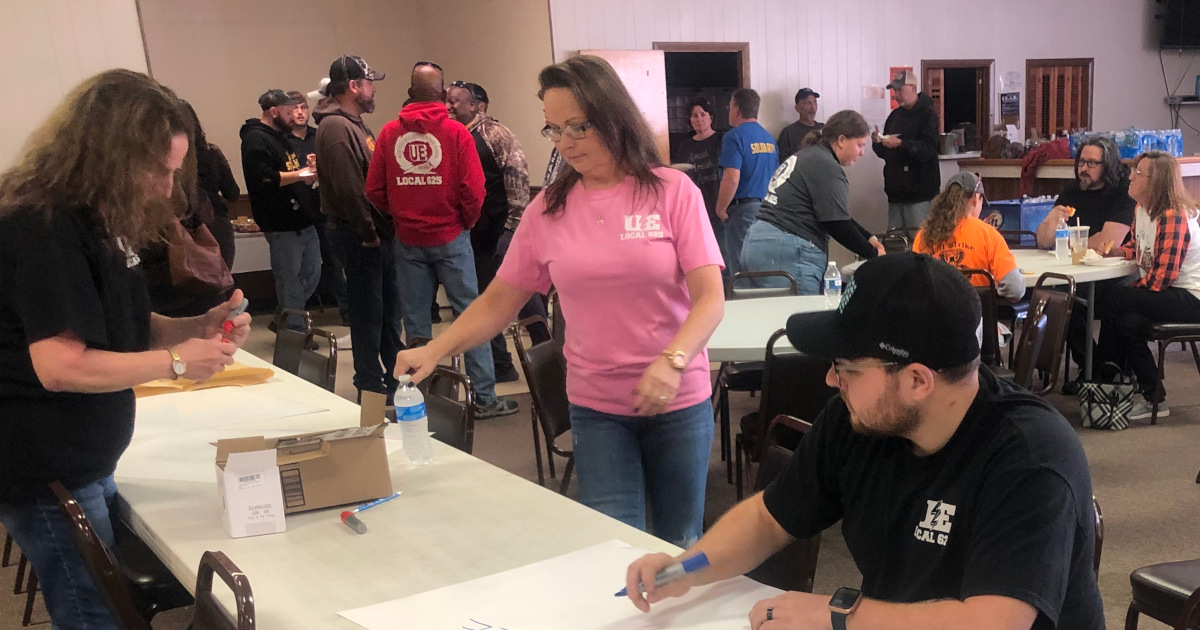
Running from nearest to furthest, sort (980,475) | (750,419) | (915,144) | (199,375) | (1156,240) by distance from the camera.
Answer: (980,475) → (199,375) → (750,419) → (1156,240) → (915,144)

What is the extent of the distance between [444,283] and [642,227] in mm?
3043

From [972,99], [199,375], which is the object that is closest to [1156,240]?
[199,375]

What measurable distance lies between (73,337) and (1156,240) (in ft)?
15.0

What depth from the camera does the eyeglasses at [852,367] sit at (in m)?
1.23

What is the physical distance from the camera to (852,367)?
4.17 feet

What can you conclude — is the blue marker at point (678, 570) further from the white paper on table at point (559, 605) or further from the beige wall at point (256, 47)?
the beige wall at point (256, 47)

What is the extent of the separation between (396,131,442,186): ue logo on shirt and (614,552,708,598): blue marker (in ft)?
11.6

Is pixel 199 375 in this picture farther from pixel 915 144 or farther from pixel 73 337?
pixel 915 144

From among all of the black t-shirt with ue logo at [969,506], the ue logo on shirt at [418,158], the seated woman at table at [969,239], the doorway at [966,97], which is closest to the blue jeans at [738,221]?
the seated woman at table at [969,239]

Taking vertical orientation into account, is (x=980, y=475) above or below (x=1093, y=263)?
above

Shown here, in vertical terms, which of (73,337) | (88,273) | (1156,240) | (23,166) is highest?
(23,166)

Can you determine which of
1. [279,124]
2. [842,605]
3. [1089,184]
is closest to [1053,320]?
[1089,184]

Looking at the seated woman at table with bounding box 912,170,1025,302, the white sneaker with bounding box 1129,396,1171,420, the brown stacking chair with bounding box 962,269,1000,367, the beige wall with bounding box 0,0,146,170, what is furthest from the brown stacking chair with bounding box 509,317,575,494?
the beige wall with bounding box 0,0,146,170

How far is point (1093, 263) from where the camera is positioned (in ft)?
16.0
